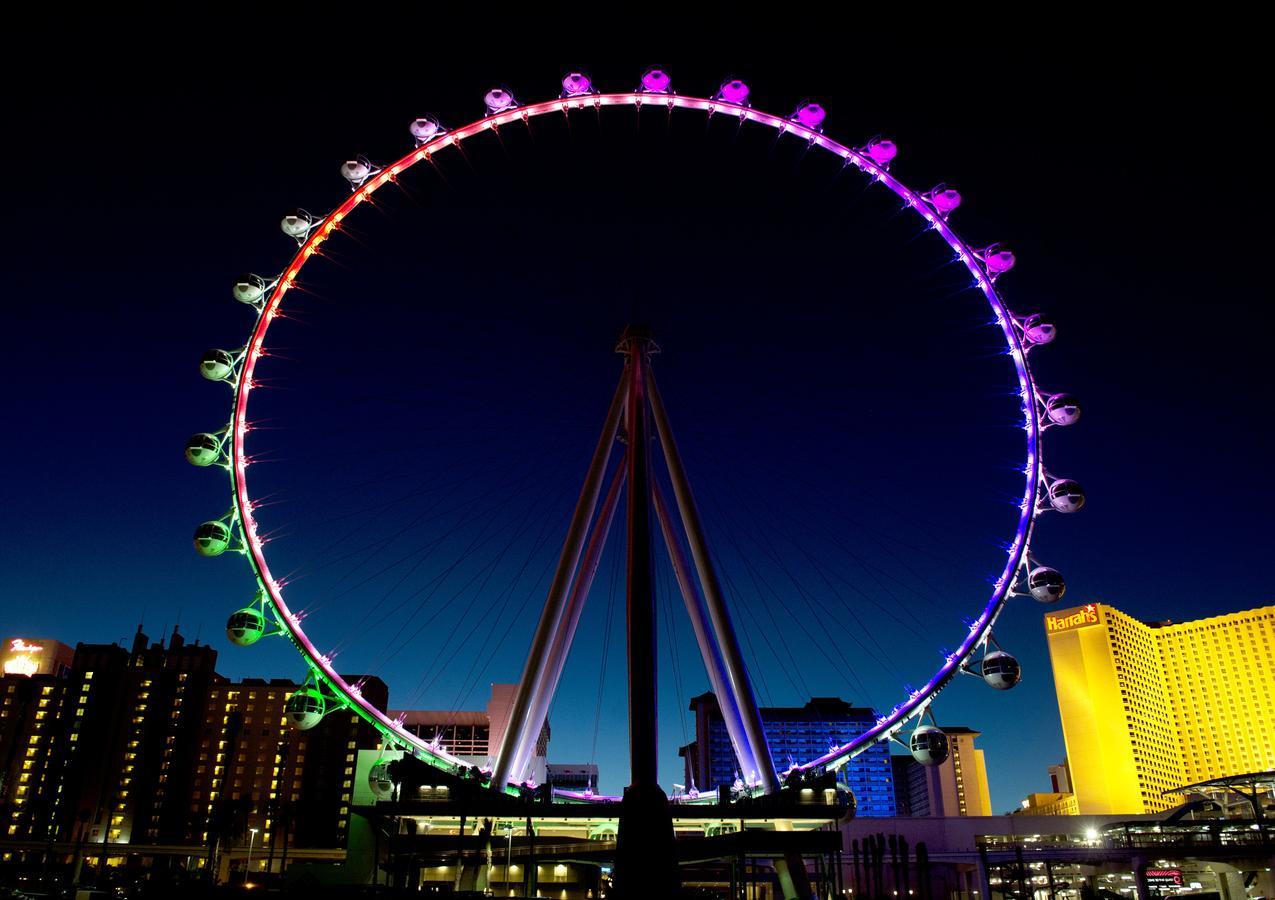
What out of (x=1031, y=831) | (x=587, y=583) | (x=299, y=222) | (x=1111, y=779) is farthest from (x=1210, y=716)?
(x=299, y=222)

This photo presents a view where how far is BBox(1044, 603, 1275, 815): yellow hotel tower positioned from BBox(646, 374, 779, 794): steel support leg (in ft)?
455

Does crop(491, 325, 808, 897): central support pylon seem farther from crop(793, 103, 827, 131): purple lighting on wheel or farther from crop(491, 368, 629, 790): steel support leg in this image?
crop(793, 103, 827, 131): purple lighting on wheel

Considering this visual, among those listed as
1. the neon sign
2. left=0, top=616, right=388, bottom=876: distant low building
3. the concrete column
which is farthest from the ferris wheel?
the neon sign

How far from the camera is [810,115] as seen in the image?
3284cm

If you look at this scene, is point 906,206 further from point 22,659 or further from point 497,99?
point 22,659

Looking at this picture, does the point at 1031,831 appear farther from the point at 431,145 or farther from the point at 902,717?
the point at 431,145

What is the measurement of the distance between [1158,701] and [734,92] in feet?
555

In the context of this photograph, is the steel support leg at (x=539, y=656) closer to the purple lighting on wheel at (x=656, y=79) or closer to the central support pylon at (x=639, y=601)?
the central support pylon at (x=639, y=601)

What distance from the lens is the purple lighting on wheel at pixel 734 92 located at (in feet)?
108

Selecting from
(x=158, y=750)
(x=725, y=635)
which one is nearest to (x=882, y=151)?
(x=725, y=635)

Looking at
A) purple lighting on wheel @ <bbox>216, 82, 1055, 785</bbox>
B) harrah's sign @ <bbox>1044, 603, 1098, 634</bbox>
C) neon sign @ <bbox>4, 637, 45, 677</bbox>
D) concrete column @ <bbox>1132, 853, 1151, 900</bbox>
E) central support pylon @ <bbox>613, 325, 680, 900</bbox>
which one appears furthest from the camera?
harrah's sign @ <bbox>1044, 603, 1098, 634</bbox>

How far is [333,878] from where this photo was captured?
4828cm

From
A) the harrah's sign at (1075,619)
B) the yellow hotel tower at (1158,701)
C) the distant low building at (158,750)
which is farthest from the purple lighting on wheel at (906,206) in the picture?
the harrah's sign at (1075,619)

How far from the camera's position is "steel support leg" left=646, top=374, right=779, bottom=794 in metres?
32.5
